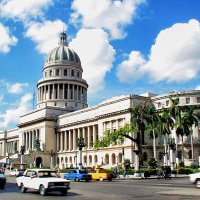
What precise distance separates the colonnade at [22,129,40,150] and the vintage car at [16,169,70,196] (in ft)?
301

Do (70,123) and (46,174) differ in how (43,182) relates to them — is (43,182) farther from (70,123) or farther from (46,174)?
(70,123)

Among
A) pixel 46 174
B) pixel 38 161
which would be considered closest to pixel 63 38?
pixel 38 161

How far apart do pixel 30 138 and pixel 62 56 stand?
1321 inches

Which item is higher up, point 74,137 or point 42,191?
point 74,137

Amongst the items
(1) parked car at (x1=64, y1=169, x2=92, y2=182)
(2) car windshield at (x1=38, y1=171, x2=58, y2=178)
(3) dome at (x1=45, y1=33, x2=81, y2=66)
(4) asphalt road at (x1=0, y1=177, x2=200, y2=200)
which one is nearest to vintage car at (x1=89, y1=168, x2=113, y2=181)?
(1) parked car at (x1=64, y1=169, x2=92, y2=182)

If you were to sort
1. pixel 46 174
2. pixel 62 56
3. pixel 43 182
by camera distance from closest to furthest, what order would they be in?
pixel 43 182 < pixel 46 174 < pixel 62 56

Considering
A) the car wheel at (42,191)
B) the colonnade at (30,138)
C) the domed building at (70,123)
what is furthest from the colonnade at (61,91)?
the car wheel at (42,191)

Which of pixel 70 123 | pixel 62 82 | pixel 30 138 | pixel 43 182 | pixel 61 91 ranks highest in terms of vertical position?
pixel 62 82

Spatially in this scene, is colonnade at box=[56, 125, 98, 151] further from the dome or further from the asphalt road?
the asphalt road

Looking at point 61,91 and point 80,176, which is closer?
point 80,176

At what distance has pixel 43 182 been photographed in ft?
82.0

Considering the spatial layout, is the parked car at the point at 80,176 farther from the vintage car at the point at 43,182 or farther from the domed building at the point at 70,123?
the domed building at the point at 70,123

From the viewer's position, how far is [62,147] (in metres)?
115

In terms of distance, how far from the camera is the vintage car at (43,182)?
2477cm
